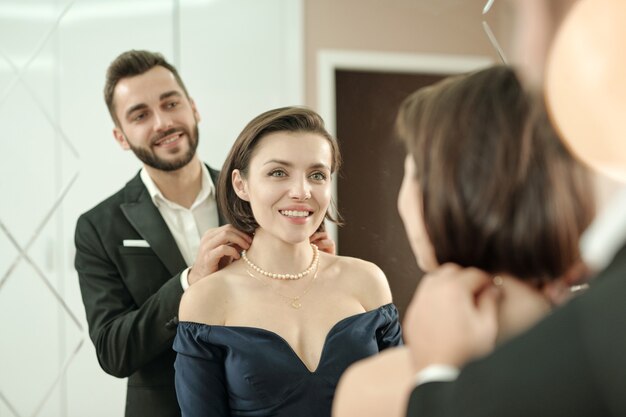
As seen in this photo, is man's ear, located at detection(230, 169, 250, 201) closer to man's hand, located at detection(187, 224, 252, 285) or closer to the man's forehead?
man's hand, located at detection(187, 224, 252, 285)

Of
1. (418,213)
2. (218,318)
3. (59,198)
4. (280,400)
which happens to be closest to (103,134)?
(59,198)

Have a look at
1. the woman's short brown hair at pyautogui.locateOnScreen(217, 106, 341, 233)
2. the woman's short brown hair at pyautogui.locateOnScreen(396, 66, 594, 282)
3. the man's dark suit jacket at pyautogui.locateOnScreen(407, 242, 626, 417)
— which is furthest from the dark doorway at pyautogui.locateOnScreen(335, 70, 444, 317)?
Result: the man's dark suit jacket at pyautogui.locateOnScreen(407, 242, 626, 417)

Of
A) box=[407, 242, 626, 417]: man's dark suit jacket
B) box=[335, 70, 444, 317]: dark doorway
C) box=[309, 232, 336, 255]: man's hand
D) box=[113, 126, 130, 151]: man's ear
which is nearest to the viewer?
box=[407, 242, 626, 417]: man's dark suit jacket

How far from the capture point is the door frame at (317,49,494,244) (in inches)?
115

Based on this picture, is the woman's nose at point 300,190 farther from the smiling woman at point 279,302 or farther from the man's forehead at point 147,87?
the man's forehead at point 147,87

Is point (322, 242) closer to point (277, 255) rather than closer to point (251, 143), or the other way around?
point (277, 255)

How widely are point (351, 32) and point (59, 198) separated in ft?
4.28

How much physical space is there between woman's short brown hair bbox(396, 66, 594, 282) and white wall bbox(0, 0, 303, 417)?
1.95m

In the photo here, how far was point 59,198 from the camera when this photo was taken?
2.55 m

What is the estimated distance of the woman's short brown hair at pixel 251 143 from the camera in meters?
1.61

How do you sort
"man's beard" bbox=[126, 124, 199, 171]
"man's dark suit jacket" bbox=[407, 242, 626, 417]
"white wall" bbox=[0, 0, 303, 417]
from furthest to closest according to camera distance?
"white wall" bbox=[0, 0, 303, 417], "man's beard" bbox=[126, 124, 199, 171], "man's dark suit jacket" bbox=[407, 242, 626, 417]

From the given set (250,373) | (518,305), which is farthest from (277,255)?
(518,305)

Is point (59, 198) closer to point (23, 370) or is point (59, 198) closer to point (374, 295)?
point (23, 370)

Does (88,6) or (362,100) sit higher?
(88,6)
